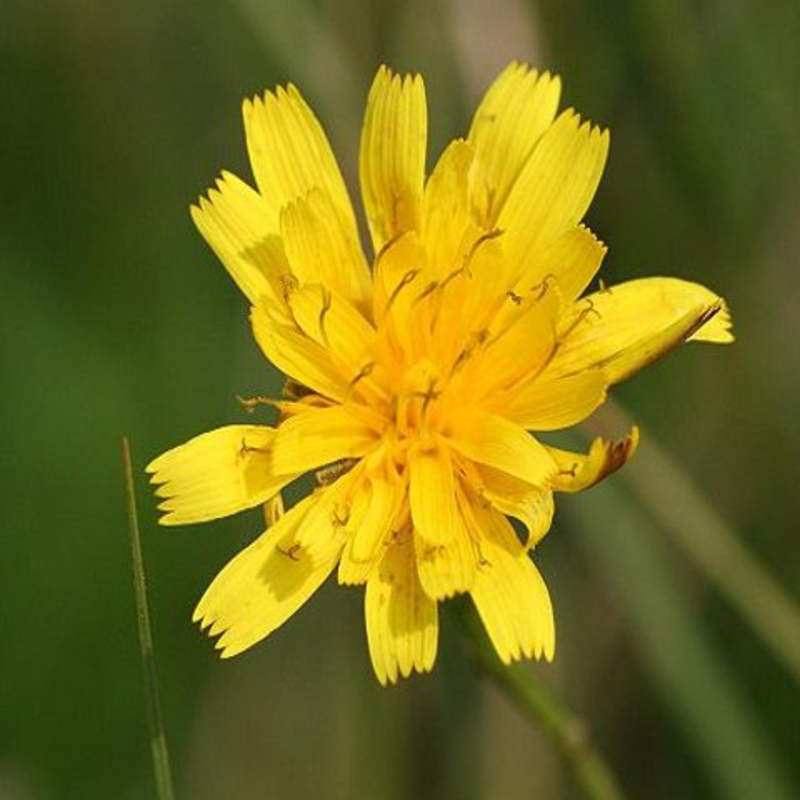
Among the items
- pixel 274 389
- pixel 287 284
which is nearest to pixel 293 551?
pixel 287 284

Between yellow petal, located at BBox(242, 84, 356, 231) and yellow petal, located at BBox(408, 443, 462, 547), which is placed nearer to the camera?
yellow petal, located at BBox(408, 443, 462, 547)

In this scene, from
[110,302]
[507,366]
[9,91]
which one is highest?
[9,91]

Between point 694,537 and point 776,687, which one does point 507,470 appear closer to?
point 694,537

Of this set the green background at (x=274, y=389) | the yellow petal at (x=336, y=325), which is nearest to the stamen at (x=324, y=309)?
the yellow petal at (x=336, y=325)

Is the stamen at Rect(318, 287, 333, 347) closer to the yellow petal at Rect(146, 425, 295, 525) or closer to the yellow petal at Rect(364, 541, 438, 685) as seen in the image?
the yellow petal at Rect(146, 425, 295, 525)

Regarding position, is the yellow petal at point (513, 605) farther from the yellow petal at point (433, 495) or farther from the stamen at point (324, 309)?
the stamen at point (324, 309)

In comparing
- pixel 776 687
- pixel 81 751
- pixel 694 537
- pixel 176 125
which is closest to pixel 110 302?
pixel 176 125

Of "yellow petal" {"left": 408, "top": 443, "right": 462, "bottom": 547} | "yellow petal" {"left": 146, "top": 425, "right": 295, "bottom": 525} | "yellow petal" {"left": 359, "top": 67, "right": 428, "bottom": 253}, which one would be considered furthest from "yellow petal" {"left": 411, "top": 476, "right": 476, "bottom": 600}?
"yellow petal" {"left": 359, "top": 67, "right": 428, "bottom": 253}
